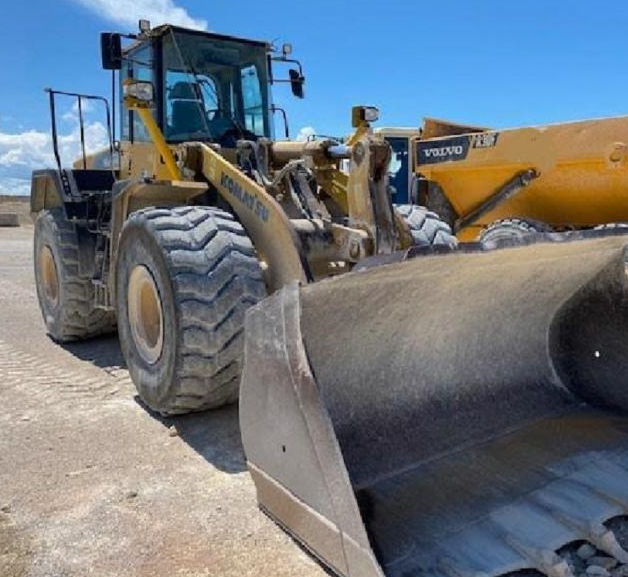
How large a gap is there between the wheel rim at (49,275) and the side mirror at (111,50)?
6.64 ft

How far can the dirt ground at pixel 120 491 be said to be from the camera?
2676 mm

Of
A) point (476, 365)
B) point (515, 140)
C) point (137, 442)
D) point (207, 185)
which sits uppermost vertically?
point (515, 140)

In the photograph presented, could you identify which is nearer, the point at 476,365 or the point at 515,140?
the point at 476,365

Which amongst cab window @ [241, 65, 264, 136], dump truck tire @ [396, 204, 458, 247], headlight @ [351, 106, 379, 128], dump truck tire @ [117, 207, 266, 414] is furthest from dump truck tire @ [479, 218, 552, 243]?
dump truck tire @ [117, 207, 266, 414]

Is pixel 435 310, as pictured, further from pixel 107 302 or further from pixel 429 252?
pixel 107 302

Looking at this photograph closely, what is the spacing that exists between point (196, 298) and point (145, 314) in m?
0.73

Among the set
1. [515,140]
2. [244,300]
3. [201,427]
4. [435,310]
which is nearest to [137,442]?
[201,427]

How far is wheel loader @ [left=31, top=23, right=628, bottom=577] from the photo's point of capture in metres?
2.44

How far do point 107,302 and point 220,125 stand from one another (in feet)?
5.29

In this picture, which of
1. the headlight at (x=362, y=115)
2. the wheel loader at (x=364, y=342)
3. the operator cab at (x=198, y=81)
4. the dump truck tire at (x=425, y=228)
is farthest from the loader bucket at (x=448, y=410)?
the operator cab at (x=198, y=81)

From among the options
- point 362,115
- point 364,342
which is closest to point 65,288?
point 362,115

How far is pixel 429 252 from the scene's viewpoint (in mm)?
2293

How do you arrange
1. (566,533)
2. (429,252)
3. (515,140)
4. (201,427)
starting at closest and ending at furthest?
(429,252), (566,533), (201,427), (515,140)

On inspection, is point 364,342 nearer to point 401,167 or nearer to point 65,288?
point 65,288
